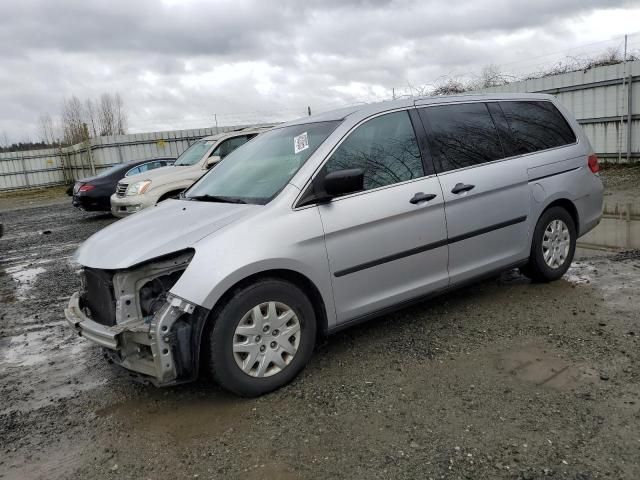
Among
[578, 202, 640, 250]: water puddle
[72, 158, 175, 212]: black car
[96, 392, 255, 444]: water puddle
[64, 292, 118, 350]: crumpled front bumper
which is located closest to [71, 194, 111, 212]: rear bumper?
[72, 158, 175, 212]: black car

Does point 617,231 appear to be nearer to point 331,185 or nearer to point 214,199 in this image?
point 331,185

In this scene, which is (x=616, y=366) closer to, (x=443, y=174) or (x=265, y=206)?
(x=443, y=174)

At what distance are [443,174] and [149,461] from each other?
2.85 m

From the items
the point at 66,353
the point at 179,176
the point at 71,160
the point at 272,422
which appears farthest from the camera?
the point at 71,160

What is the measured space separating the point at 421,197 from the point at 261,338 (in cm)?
159

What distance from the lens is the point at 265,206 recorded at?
357 cm

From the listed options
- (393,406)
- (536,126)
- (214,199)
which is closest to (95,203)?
(214,199)

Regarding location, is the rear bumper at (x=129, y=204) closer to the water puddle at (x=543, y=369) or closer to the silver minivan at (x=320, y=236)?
the silver minivan at (x=320, y=236)

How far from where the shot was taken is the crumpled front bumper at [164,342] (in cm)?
312

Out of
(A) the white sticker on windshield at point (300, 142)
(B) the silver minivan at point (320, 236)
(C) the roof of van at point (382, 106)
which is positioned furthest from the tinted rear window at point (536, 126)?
(A) the white sticker on windshield at point (300, 142)

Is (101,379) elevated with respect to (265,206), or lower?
lower

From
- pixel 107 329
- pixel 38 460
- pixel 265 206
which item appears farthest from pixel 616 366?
pixel 38 460

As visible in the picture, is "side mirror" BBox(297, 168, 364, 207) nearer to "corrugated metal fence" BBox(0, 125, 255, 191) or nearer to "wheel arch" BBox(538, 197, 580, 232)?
"wheel arch" BBox(538, 197, 580, 232)

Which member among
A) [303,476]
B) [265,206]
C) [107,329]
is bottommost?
[303,476]
